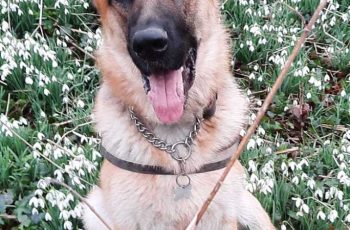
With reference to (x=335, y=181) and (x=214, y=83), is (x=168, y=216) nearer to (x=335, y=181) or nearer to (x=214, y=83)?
(x=214, y=83)

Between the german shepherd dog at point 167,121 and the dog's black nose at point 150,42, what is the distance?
3 cm

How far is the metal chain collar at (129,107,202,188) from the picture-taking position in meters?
2.63

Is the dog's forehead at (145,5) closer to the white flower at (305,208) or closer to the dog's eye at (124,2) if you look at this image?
the dog's eye at (124,2)

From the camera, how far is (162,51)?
2.35m

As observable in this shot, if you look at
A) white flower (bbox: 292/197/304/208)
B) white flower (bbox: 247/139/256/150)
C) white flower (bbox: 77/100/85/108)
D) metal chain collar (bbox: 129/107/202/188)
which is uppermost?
metal chain collar (bbox: 129/107/202/188)

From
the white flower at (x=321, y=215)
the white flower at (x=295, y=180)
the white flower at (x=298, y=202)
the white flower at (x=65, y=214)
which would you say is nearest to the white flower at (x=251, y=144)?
the white flower at (x=295, y=180)

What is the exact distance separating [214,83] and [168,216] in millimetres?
605

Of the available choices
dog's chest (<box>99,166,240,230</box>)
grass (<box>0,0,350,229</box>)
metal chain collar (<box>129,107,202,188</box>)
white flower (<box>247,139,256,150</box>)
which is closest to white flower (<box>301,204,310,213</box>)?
grass (<box>0,0,350,229</box>)

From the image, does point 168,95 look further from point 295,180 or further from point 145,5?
point 295,180

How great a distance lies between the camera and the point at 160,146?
2.64 metres

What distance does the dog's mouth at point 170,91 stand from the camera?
8.16 feet

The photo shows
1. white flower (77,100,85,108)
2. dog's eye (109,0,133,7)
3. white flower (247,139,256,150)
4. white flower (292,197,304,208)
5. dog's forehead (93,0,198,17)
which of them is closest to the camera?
dog's forehead (93,0,198,17)

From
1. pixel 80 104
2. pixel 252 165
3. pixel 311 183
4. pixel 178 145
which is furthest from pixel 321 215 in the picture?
pixel 80 104

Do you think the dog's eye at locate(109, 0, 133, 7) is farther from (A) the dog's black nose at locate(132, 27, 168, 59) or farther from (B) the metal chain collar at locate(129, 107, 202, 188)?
(B) the metal chain collar at locate(129, 107, 202, 188)
